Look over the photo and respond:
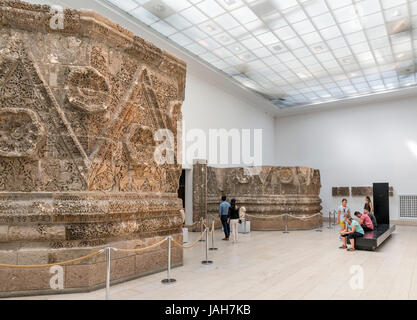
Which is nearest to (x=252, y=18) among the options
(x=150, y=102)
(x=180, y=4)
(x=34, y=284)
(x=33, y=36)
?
(x=180, y=4)

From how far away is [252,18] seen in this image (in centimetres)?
992

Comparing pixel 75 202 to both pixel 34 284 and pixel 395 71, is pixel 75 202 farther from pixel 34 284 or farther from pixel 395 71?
pixel 395 71

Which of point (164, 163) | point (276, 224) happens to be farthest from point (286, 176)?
point (164, 163)

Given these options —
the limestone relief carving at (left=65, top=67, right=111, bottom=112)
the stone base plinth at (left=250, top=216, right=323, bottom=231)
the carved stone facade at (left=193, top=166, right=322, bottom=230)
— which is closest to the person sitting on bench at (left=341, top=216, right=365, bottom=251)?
the stone base plinth at (left=250, top=216, right=323, bottom=231)

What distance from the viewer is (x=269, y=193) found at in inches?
506

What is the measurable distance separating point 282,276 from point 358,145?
534 inches

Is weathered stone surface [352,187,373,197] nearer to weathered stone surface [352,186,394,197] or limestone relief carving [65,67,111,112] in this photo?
weathered stone surface [352,186,394,197]

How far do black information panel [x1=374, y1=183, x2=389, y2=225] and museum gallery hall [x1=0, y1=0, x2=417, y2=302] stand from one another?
53mm

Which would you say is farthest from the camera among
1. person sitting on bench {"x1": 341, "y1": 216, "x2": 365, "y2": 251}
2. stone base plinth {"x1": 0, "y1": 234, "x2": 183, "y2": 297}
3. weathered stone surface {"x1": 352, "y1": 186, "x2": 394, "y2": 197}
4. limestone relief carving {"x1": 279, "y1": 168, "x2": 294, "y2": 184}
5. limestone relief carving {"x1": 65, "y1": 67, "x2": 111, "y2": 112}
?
weathered stone surface {"x1": 352, "y1": 186, "x2": 394, "y2": 197}

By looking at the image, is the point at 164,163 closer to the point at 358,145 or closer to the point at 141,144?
the point at 141,144

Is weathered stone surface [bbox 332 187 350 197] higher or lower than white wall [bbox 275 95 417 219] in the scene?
lower

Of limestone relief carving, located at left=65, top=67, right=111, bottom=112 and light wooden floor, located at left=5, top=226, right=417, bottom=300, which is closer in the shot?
light wooden floor, located at left=5, top=226, right=417, bottom=300

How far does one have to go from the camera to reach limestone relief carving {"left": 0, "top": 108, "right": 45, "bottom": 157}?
435 cm

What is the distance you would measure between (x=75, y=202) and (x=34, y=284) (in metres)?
1.19
